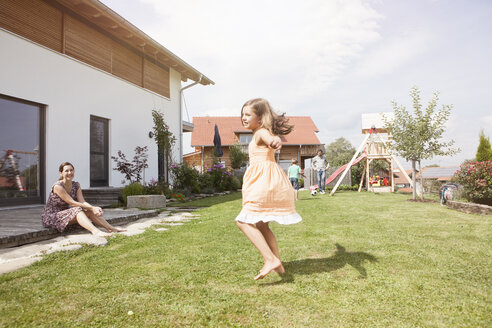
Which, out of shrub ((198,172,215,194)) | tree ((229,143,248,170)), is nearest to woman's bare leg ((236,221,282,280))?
shrub ((198,172,215,194))

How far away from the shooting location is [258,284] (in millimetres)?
2439

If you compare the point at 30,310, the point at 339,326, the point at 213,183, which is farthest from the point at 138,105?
the point at 339,326

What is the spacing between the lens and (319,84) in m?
10.3

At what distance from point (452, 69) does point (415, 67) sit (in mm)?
1154

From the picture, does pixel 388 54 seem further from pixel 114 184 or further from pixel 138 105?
pixel 114 184

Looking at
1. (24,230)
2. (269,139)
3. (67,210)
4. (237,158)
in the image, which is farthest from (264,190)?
(237,158)

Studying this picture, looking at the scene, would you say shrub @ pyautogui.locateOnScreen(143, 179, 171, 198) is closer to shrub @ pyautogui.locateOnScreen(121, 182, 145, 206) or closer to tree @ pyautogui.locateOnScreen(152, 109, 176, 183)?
shrub @ pyautogui.locateOnScreen(121, 182, 145, 206)

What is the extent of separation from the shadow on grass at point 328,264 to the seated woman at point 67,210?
276 centimetres

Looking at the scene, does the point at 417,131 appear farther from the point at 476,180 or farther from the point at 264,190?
the point at 264,190

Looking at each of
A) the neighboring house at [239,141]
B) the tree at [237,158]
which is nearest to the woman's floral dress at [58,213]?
the tree at [237,158]

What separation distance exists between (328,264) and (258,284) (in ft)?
2.66

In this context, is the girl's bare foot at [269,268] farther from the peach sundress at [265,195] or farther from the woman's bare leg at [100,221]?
the woman's bare leg at [100,221]

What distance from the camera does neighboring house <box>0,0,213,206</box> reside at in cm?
683

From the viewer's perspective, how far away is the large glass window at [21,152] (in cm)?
665
